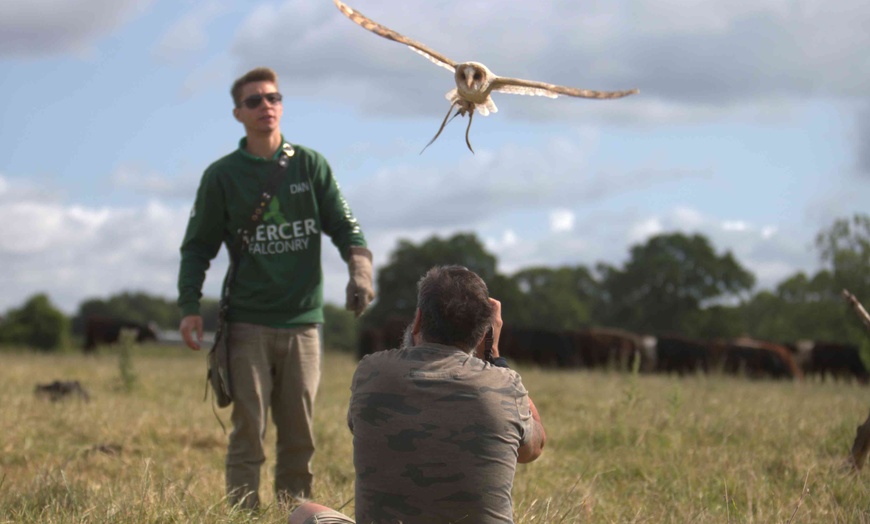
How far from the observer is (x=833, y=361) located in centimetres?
2744

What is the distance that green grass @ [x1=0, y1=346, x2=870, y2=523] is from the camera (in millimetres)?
4406

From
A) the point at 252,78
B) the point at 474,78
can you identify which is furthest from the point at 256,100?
the point at 474,78

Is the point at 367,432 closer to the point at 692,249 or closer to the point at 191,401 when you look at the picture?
the point at 191,401

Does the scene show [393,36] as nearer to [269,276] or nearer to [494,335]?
[494,335]

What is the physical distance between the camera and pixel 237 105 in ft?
17.5

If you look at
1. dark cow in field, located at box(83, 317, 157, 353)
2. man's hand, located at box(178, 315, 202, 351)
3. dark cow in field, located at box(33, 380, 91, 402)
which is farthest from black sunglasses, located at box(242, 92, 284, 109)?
dark cow in field, located at box(83, 317, 157, 353)

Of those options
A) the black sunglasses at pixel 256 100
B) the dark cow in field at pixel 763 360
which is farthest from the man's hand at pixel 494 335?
the dark cow in field at pixel 763 360

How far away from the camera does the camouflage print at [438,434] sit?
3215 millimetres

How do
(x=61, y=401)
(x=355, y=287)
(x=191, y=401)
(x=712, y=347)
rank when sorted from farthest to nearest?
1. (x=712, y=347)
2. (x=191, y=401)
3. (x=61, y=401)
4. (x=355, y=287)

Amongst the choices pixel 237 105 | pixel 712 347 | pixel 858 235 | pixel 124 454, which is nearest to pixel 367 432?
pixel 237 105

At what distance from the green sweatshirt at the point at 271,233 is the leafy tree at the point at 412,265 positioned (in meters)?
48.4

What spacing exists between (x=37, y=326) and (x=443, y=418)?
35.0m

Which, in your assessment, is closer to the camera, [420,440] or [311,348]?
[420,440]

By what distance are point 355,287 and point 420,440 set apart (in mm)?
1908
